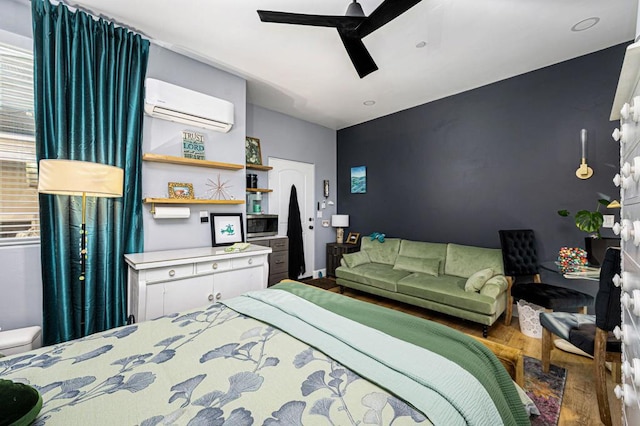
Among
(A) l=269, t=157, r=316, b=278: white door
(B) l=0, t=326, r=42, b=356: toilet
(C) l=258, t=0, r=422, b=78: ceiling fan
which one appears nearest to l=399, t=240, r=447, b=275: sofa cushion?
(A) l=269, t=157, r=316, b=278: white door

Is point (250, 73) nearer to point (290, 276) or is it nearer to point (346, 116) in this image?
point (346, 116)

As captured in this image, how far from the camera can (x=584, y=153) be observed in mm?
2768

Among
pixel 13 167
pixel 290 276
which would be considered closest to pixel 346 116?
pixel 290 276

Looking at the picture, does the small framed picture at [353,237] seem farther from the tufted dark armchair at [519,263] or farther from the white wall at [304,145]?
the tufted dark armchair at [519,263]

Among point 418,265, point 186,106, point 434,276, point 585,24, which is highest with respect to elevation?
point 585,24

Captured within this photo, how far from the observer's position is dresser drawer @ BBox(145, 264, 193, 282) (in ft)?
7.01

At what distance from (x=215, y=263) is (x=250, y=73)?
7.45ft

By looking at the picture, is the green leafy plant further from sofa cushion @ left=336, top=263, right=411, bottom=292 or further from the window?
the window

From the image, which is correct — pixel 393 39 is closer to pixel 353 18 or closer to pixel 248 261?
pixel 353 18

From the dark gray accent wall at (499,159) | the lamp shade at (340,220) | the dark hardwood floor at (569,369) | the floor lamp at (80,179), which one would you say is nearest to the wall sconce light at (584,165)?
the dark gray accent wall at (499,159)

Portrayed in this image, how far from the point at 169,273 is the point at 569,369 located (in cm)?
340

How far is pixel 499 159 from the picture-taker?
338 centimetres

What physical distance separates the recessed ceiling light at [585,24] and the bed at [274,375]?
2.95 m

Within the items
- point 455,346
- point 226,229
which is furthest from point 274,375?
point 226,229
